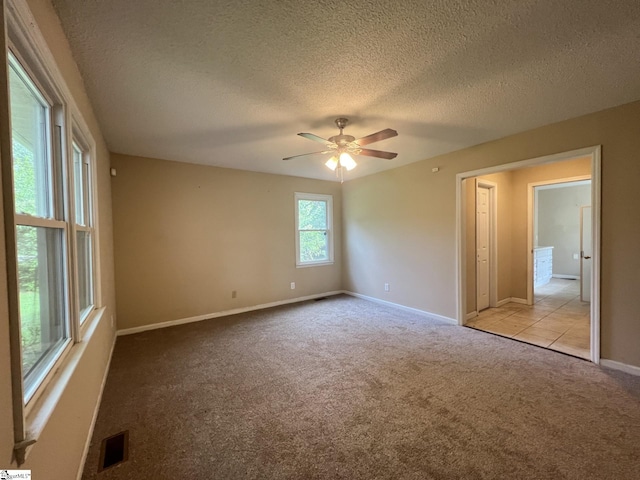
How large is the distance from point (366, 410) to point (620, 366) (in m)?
2.58

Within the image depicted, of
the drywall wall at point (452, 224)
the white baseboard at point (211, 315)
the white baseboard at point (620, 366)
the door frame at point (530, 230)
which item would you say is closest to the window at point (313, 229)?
the drywall wall at point (452, 224)

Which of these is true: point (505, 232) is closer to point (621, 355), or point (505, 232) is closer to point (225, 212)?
point (621, 355)

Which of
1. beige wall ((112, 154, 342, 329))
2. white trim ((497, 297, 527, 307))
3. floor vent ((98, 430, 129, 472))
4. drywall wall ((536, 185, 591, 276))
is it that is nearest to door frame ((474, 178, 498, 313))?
white trim ((497, 297, 527, 307))

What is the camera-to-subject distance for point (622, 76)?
2.07 meters

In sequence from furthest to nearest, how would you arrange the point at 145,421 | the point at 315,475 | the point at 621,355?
1. the point at 621,355
2. the point at 145,421
3. the point at 315,475

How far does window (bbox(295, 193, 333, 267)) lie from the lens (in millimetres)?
5455

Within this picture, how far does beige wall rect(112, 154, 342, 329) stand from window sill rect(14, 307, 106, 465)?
90.1 inches

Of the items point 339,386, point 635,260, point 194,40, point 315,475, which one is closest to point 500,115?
point 635,260

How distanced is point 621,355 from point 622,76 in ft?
8.15

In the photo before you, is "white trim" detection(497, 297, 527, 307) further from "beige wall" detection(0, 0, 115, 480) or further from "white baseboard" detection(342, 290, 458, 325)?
"beige wall" detection(0, 0, 115, 480)

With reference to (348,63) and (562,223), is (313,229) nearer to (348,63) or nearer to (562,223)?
(348,63)

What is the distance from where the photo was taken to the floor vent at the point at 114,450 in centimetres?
163

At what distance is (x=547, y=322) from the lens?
3955 millimetres

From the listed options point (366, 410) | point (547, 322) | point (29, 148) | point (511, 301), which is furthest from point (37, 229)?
point (511, 301)
